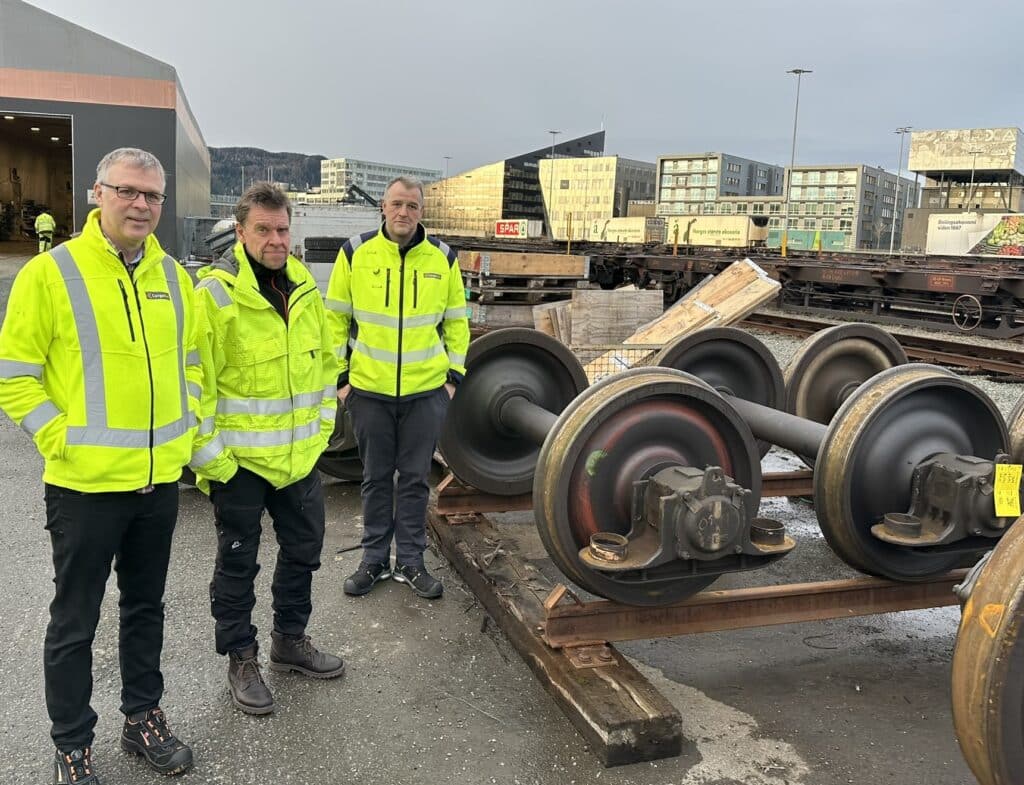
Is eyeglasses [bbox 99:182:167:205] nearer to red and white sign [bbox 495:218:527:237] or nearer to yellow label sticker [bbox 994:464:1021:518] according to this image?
yellow label sticker [bbox 994:464:1021:518]

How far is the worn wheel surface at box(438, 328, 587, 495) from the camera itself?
4742mm

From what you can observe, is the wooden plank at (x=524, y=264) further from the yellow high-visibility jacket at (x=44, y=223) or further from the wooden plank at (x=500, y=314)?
the yellow high-visibility jacket at (x=44, y=223)

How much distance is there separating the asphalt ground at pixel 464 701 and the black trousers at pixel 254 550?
26 centimetres

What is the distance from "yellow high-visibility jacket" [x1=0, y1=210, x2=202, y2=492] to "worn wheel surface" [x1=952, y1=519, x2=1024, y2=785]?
2.19m

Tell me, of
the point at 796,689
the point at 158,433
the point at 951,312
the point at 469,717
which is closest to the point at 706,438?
the point at 796,689

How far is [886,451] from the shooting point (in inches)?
134

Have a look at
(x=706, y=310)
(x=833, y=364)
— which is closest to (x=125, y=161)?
(x=833, y=364)

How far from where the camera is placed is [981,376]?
33.7 ft

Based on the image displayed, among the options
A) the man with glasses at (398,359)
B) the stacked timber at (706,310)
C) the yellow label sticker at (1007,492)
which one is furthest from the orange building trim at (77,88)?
the yellow label sticker at (1007,492)

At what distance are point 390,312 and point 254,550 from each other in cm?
132

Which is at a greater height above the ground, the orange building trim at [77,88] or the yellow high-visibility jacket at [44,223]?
the orange building trim at [77,88]

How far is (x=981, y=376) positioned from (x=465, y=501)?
8153 millimetres

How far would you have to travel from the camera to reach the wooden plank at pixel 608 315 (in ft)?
34.0

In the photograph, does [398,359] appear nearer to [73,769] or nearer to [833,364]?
[73,769]
